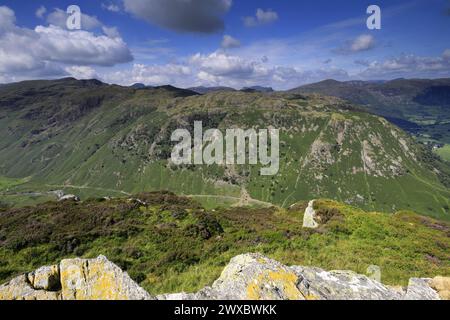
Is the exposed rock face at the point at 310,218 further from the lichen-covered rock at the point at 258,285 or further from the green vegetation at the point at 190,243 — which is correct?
the lichen-covered rock at the point at 258,285

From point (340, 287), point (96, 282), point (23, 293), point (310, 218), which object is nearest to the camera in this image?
point (23, 293)

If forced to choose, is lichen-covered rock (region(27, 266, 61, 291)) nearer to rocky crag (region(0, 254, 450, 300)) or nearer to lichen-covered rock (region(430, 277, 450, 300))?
rocky crag (region(0, 254, 450, 300))

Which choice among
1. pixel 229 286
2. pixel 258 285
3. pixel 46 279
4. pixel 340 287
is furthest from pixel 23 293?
pixel 340 287

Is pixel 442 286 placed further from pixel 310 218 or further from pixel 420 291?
pixel 310 218

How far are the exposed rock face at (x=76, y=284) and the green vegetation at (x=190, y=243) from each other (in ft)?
25.7

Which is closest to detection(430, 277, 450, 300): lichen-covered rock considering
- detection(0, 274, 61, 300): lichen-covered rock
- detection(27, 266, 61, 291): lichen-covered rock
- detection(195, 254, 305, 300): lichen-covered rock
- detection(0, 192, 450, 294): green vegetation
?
detection(0, 192, 450, 294): green vegetation

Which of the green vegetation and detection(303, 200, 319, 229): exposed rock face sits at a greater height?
the green vegetation

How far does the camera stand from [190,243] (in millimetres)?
30000

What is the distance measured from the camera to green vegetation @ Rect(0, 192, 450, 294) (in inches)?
958

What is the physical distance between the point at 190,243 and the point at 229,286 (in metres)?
17.8

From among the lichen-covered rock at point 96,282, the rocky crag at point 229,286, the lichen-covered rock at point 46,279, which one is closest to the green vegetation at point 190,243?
the rocky crag at point 229,286

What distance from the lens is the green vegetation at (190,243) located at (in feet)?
79.9
